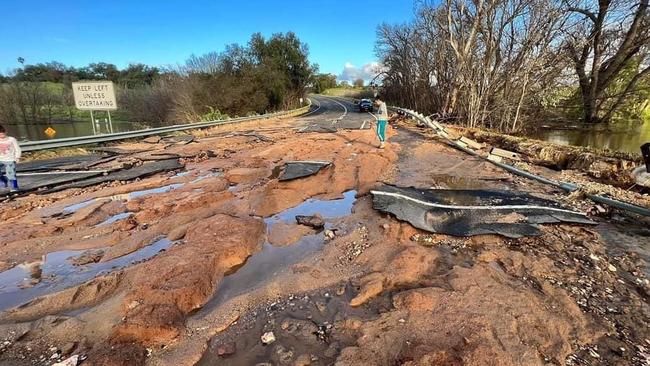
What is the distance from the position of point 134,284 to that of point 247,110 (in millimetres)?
28952

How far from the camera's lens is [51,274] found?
160 inches

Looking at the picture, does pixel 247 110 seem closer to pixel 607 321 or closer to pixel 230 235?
pixel 230 235

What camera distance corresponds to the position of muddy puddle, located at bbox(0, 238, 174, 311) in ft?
12.1

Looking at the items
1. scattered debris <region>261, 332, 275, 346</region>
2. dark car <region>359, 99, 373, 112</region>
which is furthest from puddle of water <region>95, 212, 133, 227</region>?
dark car <region>359, 99, 373, 112</region>

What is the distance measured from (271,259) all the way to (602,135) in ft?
77.2

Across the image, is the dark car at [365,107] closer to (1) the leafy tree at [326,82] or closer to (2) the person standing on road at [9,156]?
(2) the person standing on road at [9,156]

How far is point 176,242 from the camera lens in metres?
4.73

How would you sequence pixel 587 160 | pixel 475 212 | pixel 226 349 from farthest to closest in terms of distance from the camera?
pixel 587 160 → pixel 475 212 → pixel 226 349

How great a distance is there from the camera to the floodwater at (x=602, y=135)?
17402 millimetres

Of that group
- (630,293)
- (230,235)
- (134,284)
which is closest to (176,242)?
(230,235)

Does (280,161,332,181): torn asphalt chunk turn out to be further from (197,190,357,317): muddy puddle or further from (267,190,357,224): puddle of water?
(197,190,357,317): muddy puddle

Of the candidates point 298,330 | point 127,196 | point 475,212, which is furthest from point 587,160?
point 127,196

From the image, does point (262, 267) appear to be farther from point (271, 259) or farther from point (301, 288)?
point (301, 288)

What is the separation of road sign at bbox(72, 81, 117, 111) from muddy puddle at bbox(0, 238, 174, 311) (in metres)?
12.8
